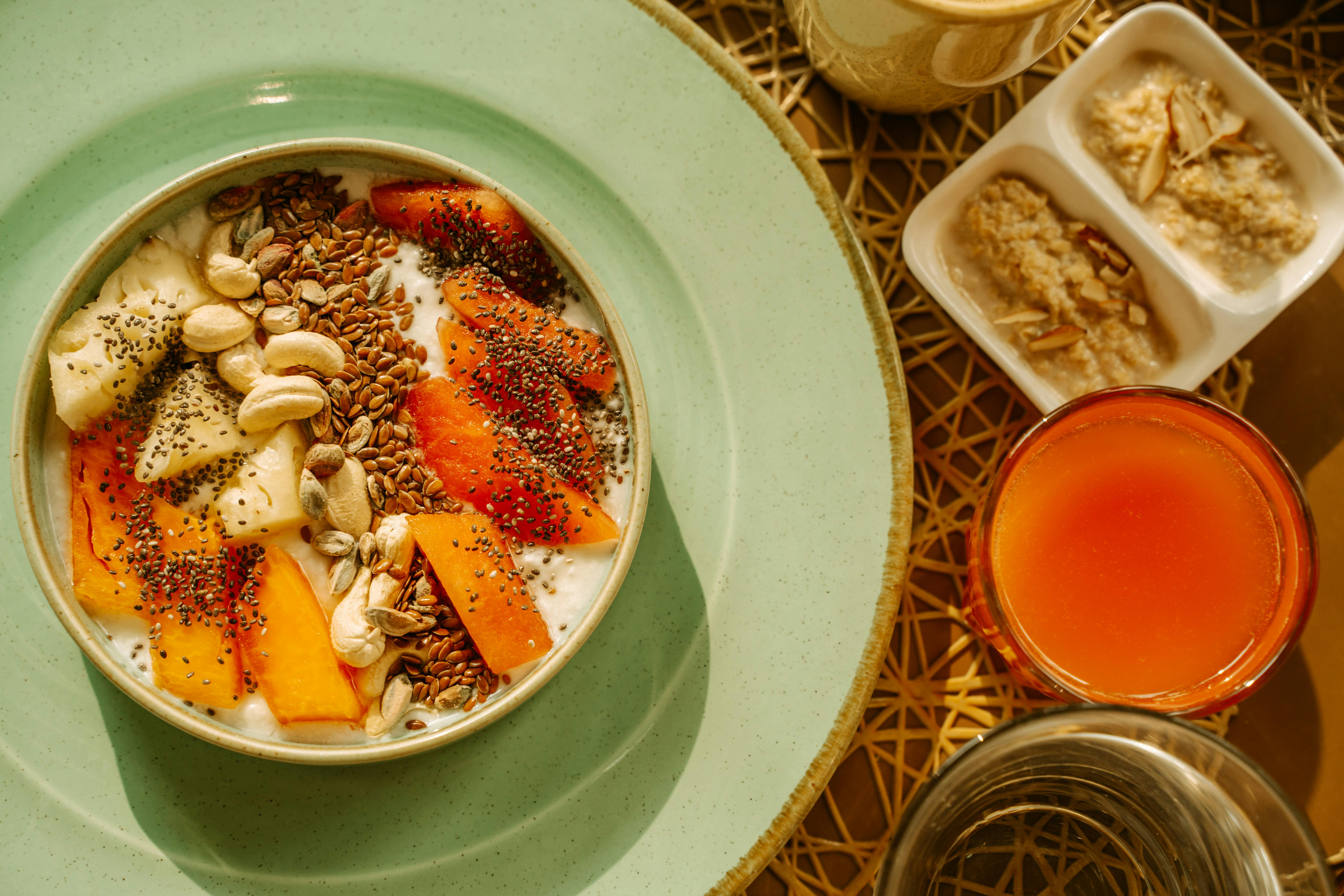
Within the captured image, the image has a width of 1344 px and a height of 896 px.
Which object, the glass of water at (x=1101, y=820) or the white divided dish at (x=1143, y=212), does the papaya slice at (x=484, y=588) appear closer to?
the glass of water at (x=1101, y=820)

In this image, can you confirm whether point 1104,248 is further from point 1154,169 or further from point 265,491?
point 265,491

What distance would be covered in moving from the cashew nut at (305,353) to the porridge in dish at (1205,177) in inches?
56.1

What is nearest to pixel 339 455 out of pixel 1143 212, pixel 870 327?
pixel 870 327

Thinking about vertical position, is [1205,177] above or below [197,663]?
above

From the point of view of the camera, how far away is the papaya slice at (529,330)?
1.35 m

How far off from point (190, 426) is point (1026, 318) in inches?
55.1

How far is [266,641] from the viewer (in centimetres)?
128

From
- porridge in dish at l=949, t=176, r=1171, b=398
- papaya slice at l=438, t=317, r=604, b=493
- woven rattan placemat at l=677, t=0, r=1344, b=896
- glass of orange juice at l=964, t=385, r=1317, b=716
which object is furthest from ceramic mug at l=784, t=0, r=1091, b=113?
papaya slice at l=438, t=317, r=604, b=493

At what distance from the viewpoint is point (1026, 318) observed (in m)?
1.64

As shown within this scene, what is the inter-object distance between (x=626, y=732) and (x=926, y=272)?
3.19ft

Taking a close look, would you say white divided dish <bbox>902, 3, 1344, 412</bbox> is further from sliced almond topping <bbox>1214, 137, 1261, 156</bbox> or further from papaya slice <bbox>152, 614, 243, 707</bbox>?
papaya slice <bbox>152, 614, 243, 707</bbox>

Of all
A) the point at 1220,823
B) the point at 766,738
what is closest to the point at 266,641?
the point at 766,738

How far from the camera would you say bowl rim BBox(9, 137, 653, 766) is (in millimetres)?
1222

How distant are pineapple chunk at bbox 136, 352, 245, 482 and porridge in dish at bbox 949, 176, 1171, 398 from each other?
4.20 ft
